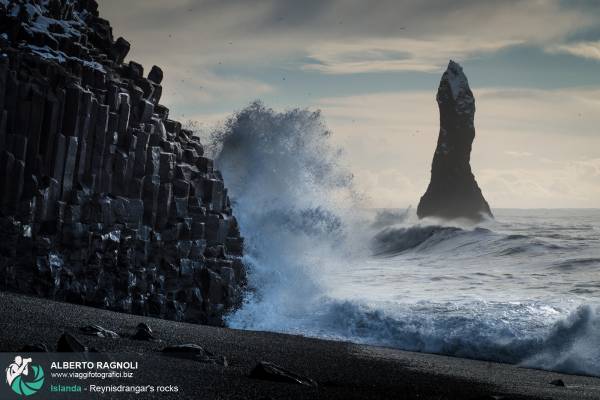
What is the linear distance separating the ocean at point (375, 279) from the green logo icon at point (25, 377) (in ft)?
36.3

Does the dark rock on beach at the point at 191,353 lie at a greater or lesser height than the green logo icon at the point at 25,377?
greater

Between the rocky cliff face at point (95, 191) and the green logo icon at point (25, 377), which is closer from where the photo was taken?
the green logo icon at point (25, 377)

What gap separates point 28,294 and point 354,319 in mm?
8118

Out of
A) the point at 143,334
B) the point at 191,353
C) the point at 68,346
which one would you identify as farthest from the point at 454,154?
the point at 68,346

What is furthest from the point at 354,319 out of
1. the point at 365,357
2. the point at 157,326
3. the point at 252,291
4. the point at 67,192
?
the point at 67,192

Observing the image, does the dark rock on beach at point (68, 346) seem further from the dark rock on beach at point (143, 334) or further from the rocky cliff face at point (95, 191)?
the rocky cliff face at point (95, 191)

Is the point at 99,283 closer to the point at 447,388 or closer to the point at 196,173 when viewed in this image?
the point at 196,173

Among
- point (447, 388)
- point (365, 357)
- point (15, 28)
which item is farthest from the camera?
point (15, 28)

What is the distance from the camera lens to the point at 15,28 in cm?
1969

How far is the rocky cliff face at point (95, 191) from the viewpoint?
60.8 feet

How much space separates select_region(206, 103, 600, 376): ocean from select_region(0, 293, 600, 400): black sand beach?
147 cm

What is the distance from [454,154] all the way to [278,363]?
4927cm

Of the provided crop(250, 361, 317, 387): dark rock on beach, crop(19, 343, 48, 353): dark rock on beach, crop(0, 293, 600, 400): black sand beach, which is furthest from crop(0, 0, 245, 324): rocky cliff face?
crop(19, 343, 48, 353): dark rock on beach

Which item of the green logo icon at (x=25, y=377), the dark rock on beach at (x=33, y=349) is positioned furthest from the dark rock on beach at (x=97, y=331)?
the green logo icon at (x=25, y=377)
